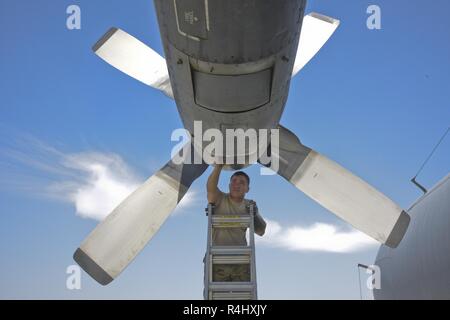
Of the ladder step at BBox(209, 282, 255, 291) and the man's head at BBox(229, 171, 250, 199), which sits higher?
the man's head at BBox(229, 171, 250, 199)

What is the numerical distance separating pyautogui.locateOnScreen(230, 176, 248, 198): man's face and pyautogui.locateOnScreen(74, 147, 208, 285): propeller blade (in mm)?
767

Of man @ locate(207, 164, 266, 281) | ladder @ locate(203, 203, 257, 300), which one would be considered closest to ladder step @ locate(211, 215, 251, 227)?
ladder @ locate(203, 203, 257, 300)

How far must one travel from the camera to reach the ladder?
4.09m

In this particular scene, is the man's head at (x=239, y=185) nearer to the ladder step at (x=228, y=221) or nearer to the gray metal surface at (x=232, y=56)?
the ladder step at (x=228, y=221)

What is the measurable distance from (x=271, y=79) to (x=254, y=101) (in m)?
0.29

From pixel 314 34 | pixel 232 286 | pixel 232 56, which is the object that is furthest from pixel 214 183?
pixel 314 34

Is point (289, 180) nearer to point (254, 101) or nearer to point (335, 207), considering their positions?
point (335, 207)

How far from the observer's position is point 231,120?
12.8 feet

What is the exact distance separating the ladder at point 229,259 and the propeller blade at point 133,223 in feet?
3.27

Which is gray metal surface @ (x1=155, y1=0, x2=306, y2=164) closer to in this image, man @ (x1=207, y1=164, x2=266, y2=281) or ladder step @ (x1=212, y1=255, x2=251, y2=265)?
man @ (x1=207, y1=164, x2=266, y2=281)

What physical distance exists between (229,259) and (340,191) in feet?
6.67

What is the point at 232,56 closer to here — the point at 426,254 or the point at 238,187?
the point at 238,187

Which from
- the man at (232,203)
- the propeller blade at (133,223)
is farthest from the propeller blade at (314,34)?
the propeller blade at (133,223)
